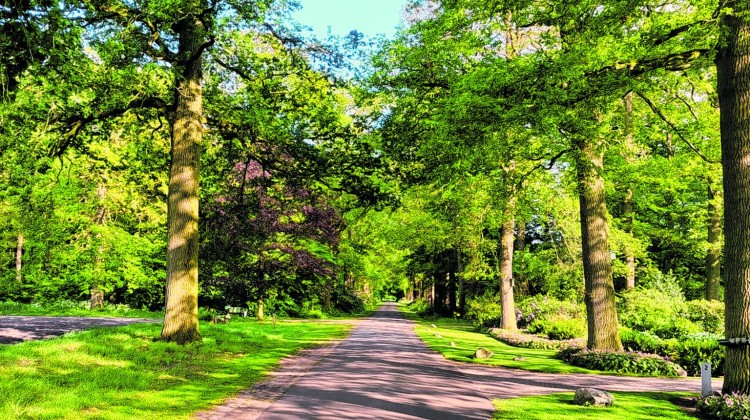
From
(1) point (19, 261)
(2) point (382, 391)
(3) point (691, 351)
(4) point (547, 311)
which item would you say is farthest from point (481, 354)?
(1) point (19, 261)

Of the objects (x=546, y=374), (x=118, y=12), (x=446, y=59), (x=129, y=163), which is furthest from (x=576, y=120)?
(x=129, y=163)

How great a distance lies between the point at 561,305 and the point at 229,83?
1918 cm

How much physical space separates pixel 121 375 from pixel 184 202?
5856 millimetres

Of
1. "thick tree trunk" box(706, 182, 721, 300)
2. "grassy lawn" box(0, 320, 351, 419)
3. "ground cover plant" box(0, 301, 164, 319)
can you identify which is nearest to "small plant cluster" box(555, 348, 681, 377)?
"grassy lawn" box(0, 320, 351, 419)

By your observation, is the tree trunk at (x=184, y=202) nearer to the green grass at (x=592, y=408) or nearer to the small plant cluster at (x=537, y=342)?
the green grass at (x=592, y=408)

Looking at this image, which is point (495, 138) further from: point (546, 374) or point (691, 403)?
point (691, 403)

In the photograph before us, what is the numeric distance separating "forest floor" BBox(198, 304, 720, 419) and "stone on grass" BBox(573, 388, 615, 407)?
3.50 feet

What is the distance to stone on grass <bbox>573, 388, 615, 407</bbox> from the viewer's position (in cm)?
866

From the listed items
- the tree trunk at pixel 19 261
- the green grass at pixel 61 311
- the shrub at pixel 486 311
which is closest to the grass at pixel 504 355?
the shrub at pixel 486 311

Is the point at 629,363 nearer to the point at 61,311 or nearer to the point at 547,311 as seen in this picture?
the point at 547,311

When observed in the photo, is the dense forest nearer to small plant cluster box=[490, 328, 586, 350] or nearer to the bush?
the bush

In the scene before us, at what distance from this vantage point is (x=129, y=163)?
60.6 ft

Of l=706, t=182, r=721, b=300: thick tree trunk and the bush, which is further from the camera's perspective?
l=706, t=182, r=721, b=300: thick tree trunk

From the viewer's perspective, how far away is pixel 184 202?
561 inches
